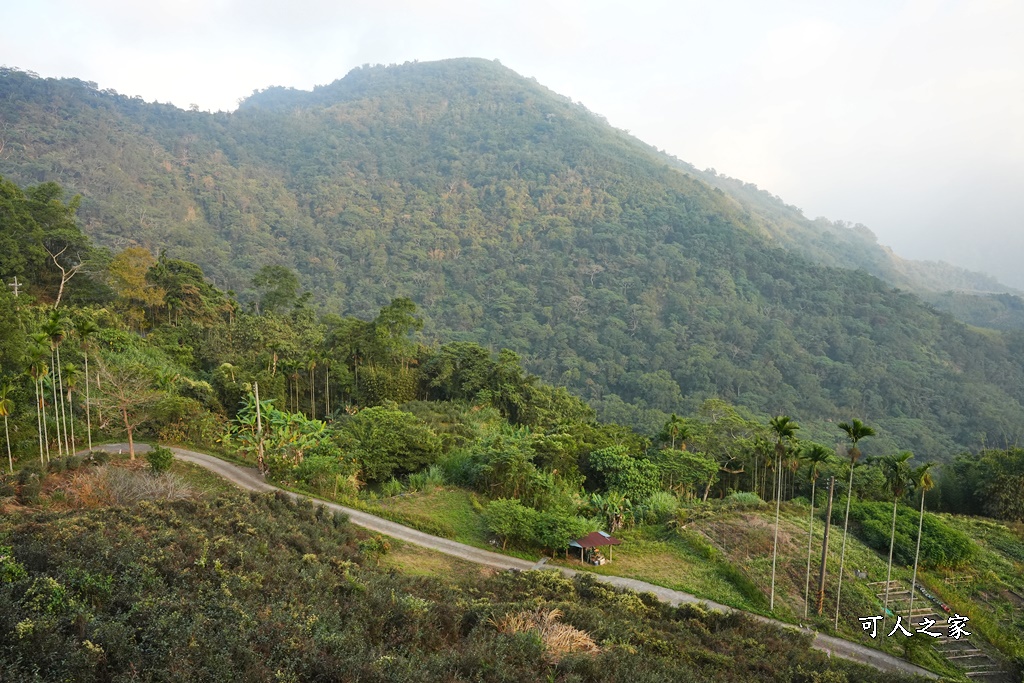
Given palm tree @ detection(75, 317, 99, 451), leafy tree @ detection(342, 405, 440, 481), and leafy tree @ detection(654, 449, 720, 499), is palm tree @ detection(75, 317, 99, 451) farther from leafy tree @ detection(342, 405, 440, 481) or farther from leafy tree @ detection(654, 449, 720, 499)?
leafy tree @ detection(654, 449, 720, 499)

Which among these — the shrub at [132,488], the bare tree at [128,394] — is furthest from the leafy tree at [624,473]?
the bare tree at [128,394]

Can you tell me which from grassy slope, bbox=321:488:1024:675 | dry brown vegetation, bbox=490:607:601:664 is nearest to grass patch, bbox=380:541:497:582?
grassy slope, bbox=321:488:1024:675

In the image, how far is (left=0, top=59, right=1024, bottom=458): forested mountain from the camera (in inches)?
2657

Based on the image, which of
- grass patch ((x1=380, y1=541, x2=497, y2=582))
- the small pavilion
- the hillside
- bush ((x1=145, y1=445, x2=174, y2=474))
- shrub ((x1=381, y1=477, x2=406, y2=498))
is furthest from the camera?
shrub ((x1=381, y1=477, x2=406, y2=498))

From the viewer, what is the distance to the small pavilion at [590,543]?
17506 millimetres

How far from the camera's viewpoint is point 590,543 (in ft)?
57.5

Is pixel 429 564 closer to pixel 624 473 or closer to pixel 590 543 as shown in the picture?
pixel 590 543

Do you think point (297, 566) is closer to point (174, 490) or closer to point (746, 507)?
point (174, 490)

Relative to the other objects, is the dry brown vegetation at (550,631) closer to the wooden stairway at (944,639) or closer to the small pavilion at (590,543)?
the small pavilion at (590,543)

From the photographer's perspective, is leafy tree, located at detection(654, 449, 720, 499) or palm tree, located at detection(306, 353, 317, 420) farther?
palm tree, located at detection(306, 353, 317, 420)

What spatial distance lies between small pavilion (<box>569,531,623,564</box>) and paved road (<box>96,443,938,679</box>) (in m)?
0.86

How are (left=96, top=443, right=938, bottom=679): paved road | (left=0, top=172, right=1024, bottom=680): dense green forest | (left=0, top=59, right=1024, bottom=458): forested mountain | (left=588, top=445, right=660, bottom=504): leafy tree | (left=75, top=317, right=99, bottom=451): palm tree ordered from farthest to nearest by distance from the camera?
(left=0, top=59, right=1024, bottom=458): forested mountain, (left=588, top=445, right=660, bottom=504): leafy tree, (left=75, top=317, right=99, bottom=451): palm tree, (left=96, top=443, right=938, bottom=679): paved road, (left=0, top=172, right=1024, bottom=680): dense green forest

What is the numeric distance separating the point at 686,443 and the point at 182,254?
61.0 m

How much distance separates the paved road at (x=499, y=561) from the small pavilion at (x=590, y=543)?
86 cm
